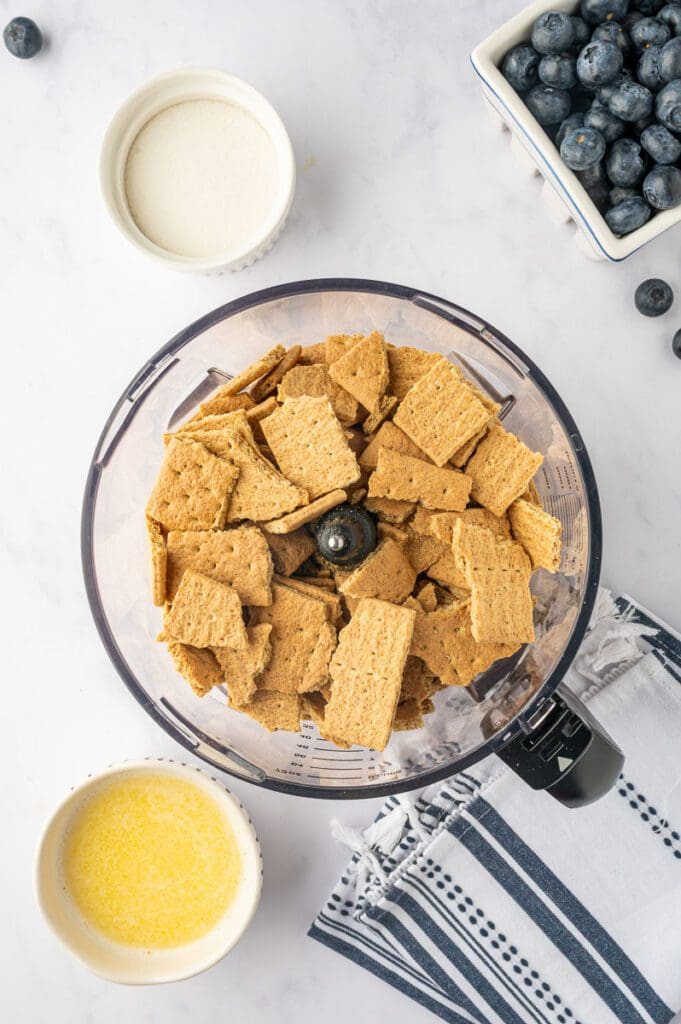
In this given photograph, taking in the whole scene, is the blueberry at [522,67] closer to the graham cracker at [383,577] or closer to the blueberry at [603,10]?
the blueberry at [603,10]

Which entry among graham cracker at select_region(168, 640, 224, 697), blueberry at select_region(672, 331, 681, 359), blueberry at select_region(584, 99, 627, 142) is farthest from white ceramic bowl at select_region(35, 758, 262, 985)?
blueberry at select_region(584, 99, 627, 142)

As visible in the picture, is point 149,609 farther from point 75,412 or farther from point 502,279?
point 502,279

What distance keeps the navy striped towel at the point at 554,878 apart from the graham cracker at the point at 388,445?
16.3 inches

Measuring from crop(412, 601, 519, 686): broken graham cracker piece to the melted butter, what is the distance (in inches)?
19.3

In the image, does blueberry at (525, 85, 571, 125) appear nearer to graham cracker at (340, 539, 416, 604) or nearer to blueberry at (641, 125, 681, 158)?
blueberry at (641, 125, 681, 158)

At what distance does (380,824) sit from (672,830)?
40 centimetres

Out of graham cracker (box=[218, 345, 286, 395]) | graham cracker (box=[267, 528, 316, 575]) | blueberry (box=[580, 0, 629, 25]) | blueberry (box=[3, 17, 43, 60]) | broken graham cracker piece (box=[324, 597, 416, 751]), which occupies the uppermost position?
blueberry (box=[3, 17, 43, 60])

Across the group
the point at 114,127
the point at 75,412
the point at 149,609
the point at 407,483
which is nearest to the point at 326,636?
the point at 407,483

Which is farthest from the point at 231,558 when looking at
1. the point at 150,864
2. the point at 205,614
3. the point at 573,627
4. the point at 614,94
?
the point at 614,94

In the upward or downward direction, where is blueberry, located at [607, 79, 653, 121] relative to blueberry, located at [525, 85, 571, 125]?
downward

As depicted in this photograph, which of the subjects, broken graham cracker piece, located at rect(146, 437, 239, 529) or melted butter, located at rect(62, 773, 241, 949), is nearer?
broken graham cracker piece, located at rect(146, 437, 239, 529)

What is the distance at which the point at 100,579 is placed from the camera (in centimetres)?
115

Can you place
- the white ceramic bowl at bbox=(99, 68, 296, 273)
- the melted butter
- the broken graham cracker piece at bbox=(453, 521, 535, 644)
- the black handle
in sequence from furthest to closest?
the melted butter, the white ceramic bowl at bbox=(99, 68, 296, 273), the black handle, the broken graham cracker piece at bbox=(453, 521, 535, 644)

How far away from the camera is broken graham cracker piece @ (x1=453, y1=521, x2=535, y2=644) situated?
0.94m
